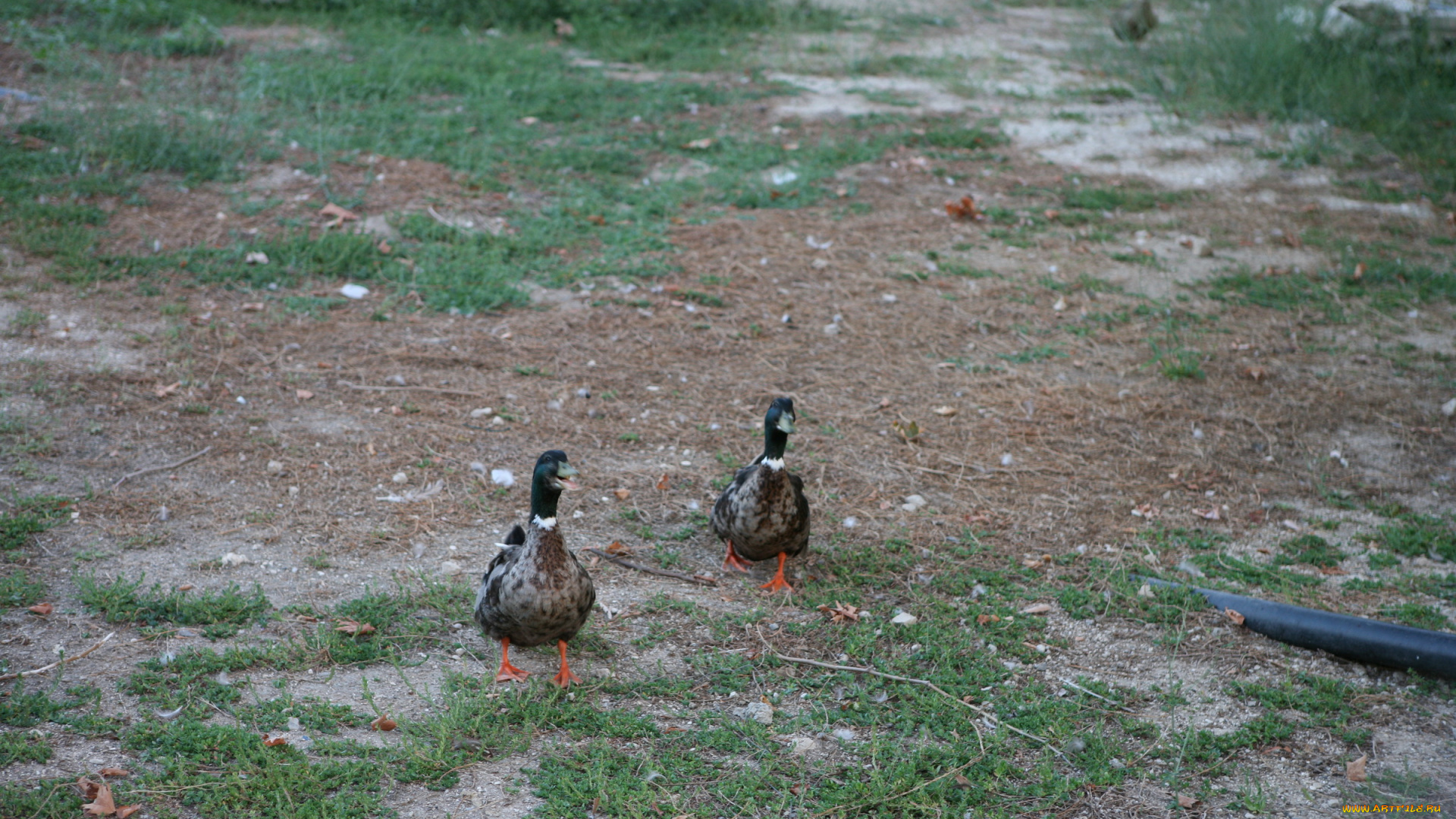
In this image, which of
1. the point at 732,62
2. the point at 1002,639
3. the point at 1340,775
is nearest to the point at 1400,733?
the point at 1340,775

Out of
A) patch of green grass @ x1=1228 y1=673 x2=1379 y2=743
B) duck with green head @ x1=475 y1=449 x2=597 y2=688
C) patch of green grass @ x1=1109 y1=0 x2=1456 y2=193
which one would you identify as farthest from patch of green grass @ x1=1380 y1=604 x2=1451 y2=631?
patch of green grass @ x1=1109 y1=0 x2=1456 y2=193

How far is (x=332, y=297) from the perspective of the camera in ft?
22.2

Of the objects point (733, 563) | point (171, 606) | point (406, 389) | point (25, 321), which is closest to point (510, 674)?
point (733, 563)

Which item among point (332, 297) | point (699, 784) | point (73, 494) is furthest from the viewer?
point (332, 297)

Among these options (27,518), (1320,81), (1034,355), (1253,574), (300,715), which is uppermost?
(1320,81)

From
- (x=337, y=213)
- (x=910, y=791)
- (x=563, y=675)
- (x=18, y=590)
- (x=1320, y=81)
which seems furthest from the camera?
(x=1320, y=81)

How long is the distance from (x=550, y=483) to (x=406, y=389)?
7.57 feet

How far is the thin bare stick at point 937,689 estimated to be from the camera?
3662mm

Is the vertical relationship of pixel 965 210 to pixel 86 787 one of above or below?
above

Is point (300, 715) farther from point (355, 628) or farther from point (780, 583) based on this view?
point (780, 583)

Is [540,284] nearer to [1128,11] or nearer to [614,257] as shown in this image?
[614,257]

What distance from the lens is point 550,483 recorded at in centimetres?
388

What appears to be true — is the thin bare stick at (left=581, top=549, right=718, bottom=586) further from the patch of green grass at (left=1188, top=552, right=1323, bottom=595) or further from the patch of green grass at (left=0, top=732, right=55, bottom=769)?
the patch of green grass at (left=1188, top=552, right=1323, bottom=595)

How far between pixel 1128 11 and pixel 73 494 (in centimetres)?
1370
